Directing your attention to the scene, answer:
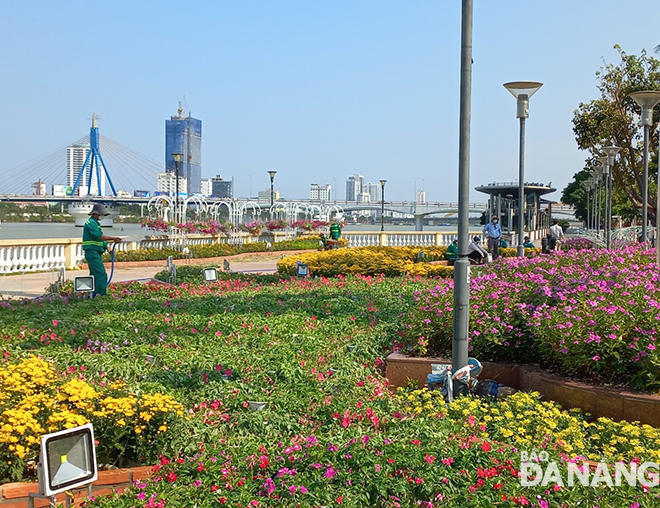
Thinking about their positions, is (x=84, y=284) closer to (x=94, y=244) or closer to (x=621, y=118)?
(x=94, y=244)

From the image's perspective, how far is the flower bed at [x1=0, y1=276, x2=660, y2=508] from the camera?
3787 millimetres

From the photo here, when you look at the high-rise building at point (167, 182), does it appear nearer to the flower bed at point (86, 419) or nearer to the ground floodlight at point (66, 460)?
the flower bed at point (86, 419)

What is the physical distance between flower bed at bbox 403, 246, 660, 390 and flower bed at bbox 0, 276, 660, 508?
549 millimetres

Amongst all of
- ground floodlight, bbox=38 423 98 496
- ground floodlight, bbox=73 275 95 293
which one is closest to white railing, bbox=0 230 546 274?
ground floodlight, bbox=73 275 95 293

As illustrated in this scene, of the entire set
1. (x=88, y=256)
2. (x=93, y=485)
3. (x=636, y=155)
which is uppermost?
(x=636, y=155)

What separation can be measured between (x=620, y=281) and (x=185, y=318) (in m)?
5.36

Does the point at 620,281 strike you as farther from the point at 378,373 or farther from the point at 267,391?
the point at 267,391

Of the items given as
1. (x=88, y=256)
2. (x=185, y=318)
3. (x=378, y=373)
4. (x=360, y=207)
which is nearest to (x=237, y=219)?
(x=88, y=256)

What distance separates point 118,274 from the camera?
19438mm

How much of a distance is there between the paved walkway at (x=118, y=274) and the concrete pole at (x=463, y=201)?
9.16 metres

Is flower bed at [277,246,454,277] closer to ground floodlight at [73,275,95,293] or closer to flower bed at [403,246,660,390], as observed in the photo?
ground floodlight at [73,275,95,293]

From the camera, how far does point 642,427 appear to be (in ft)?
16.5

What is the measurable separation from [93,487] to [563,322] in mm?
4137

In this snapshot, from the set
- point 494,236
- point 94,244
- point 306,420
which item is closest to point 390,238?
point 494,236
